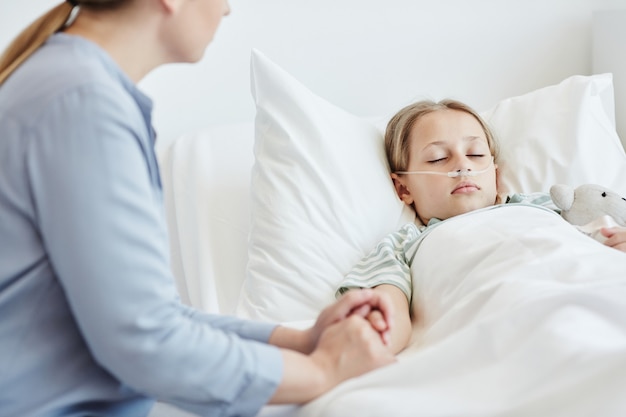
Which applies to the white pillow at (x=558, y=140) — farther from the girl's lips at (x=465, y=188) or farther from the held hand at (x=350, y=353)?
the held hand at (x=350, y=353)

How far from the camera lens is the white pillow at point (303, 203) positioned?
1.43 metres

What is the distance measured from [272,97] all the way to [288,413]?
81cm

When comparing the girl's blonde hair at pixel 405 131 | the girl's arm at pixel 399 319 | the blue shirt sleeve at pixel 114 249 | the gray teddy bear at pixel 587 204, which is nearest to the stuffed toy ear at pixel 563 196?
the gray teddy bear at pixel 587 204

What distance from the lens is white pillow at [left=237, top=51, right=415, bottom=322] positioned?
1433 mm

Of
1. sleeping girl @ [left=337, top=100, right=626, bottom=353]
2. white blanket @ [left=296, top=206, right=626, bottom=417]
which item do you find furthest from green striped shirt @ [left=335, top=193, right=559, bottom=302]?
white blanket @ [left=296, top=206, right=626, bottom=417]

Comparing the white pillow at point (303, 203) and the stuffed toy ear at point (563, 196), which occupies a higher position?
the white pillow at point (303, 203)

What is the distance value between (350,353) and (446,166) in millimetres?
754

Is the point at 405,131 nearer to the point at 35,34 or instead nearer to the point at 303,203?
the point at 303,203

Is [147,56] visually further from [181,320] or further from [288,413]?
[288,413]

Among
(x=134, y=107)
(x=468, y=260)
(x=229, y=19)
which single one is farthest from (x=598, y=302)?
(x=229, y=19)

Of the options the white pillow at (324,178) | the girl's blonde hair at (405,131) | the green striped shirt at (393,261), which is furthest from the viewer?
the girl's blonde hair at (405,131)

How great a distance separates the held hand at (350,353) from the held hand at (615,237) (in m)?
0.61

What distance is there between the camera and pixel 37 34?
0.88 metres

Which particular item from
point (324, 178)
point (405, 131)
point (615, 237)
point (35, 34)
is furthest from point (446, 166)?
point (35, 34)
